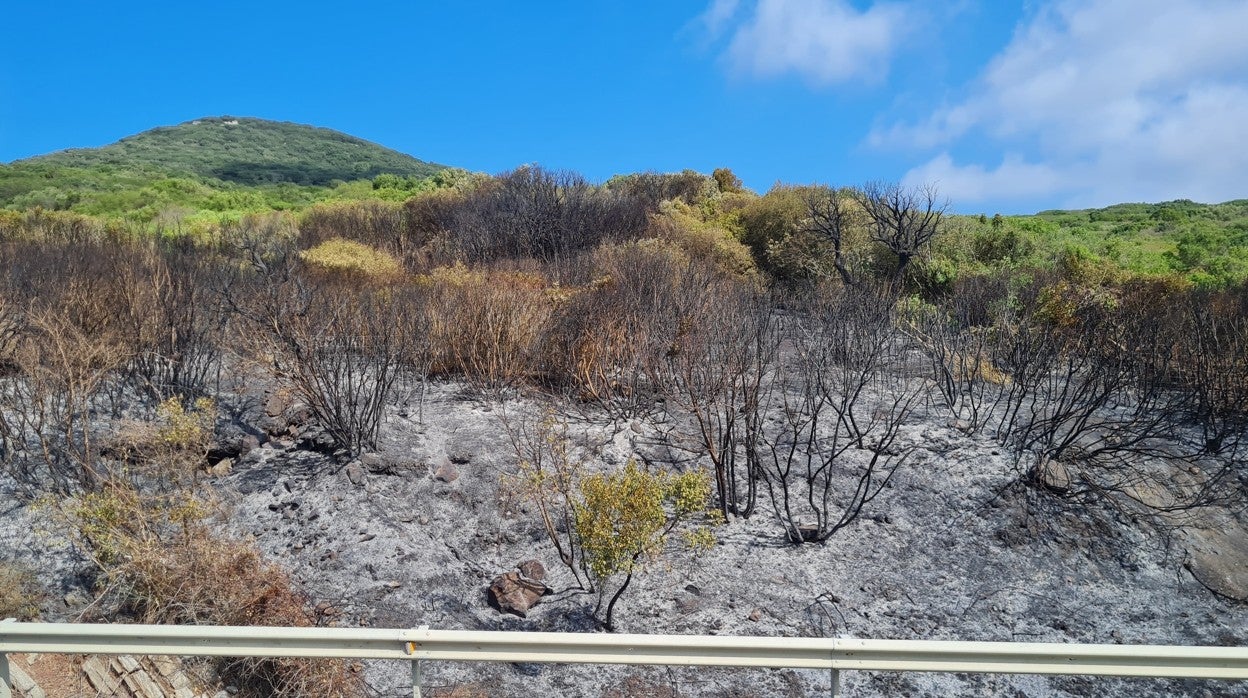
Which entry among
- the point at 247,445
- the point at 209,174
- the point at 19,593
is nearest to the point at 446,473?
the point at 247,445

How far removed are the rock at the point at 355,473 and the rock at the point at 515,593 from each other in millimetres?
1984

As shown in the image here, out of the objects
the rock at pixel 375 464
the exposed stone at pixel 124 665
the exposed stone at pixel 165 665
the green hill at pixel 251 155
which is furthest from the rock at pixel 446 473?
the green hill at pixel 251 155

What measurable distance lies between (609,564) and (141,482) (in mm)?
4739

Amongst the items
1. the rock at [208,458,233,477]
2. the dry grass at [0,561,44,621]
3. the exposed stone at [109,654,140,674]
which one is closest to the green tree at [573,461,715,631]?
the exposed stone at [109,654,140,674]

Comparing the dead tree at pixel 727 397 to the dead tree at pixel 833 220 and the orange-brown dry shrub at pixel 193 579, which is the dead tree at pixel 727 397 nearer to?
the orange-brown dry shrub at pixel 193 579

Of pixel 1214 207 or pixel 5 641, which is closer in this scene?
pixel 5 641

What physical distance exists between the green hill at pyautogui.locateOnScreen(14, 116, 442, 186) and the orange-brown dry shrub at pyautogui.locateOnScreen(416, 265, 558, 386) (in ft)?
168

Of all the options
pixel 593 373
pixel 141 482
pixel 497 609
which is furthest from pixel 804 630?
pixel 141 482

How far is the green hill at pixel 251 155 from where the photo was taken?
187ft

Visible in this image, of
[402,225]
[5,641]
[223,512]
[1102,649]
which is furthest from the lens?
[402,225]

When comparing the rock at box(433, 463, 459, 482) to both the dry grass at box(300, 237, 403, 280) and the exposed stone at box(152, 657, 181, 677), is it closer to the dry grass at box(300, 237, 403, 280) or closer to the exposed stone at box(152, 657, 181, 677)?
the exposed stone at box(152, 657, 181, 677)

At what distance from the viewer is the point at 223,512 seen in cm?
665

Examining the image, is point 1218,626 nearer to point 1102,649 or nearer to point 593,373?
point 1102,649

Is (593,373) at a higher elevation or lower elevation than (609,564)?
higher
